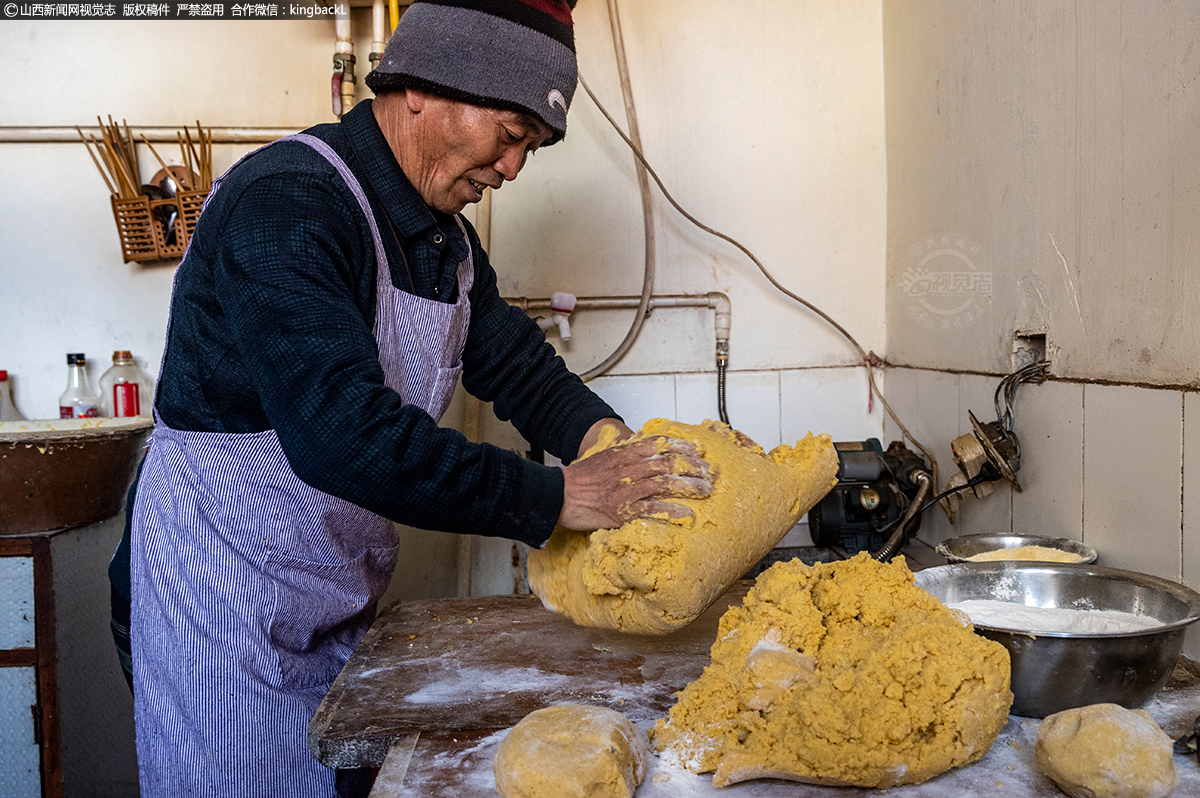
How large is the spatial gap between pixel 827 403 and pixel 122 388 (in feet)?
6.79

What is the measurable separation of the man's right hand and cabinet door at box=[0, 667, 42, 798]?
1617mm

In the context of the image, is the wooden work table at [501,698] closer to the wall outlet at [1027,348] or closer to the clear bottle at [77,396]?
the wall outlet at [1027,348]

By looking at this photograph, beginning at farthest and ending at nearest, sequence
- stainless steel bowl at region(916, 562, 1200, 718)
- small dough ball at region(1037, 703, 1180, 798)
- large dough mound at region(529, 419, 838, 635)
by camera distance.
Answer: large dough mound at region(529, 419, 838, 635), stainless steel bowl at region(916, 562, 1200, 718), small dough ball at region(1037, 703, 1180, 798)

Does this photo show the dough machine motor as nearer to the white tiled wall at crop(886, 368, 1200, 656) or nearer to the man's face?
the white tiled wall at crop(886, 368, 1200, 656)

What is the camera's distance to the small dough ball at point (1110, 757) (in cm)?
82

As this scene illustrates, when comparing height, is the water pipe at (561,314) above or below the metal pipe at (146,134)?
below

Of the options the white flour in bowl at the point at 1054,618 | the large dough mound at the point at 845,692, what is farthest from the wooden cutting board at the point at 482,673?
the white flour in bowl at the point at 1054,618

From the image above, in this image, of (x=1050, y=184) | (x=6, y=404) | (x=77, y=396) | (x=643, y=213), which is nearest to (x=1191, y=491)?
(x=1050, y=184)

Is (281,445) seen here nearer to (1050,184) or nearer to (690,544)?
(690,544)

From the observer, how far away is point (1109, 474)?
1478 millimetres

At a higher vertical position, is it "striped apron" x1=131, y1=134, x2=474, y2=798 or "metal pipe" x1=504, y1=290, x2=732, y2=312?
"metal pipe" x1=504, y1=290, x2=732, y2=312

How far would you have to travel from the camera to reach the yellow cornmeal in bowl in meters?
1.47

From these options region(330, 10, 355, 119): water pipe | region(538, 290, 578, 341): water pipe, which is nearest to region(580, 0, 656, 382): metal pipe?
region(538, 290, 578, 341): water pipe

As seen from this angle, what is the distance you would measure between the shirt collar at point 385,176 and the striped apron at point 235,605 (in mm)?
62
